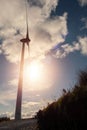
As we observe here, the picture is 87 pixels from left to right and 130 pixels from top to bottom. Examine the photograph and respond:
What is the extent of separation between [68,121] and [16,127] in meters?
15.2

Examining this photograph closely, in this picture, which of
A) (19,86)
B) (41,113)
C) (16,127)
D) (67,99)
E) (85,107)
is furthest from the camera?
(19,86)

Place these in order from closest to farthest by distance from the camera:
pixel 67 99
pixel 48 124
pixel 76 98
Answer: pixel 76 98
pixel 67 99
pixel 48 124

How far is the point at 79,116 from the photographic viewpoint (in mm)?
9977

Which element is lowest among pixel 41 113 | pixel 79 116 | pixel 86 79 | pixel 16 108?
pixel 79 116

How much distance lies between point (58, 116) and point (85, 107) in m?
2.27

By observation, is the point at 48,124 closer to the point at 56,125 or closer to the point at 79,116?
the point at 56,125

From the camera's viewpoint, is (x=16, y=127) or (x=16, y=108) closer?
(x=16, y=127)

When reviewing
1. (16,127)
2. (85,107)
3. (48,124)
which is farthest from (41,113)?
(16,127)

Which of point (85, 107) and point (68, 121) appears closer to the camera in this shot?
point (85, 107)

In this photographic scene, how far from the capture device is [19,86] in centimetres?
4525

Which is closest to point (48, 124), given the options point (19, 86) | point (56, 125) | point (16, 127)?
point (56, 125)

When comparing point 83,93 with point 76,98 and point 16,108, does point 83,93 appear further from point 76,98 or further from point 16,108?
point 16,108

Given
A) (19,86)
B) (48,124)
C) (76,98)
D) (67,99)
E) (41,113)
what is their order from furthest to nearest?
(19,86)
(41,113)
(48,124)
(67,99)
(76,98)

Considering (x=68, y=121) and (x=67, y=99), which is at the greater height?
(x=67, y=99)
